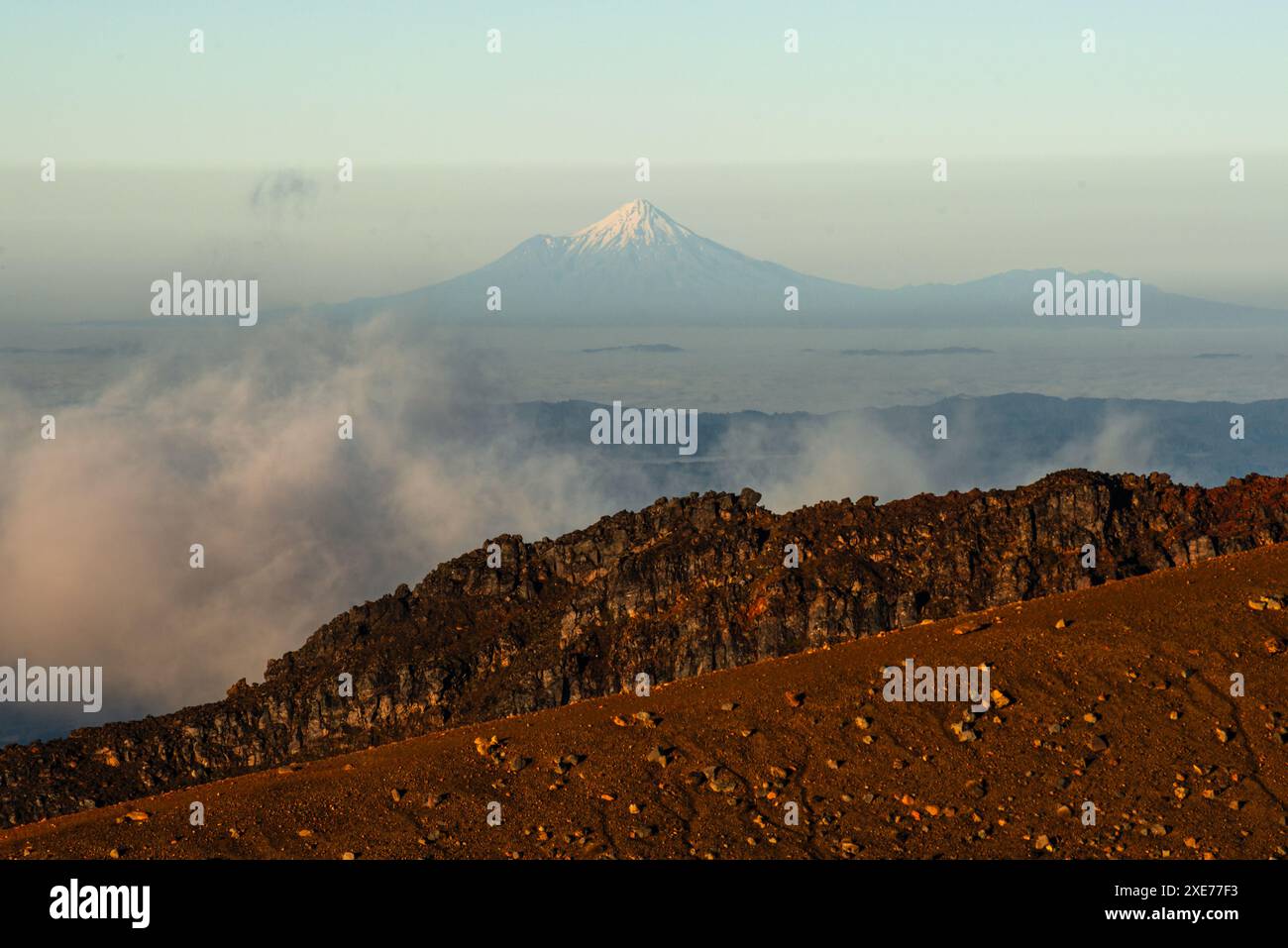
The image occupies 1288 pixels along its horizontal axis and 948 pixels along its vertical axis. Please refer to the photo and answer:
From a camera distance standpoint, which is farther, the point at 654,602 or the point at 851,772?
the point at 654,602

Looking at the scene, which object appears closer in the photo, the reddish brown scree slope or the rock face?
the reddish brown scree slope

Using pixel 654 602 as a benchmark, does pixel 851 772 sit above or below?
below

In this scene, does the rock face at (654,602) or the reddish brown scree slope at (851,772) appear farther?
the rock face at (654,602)
